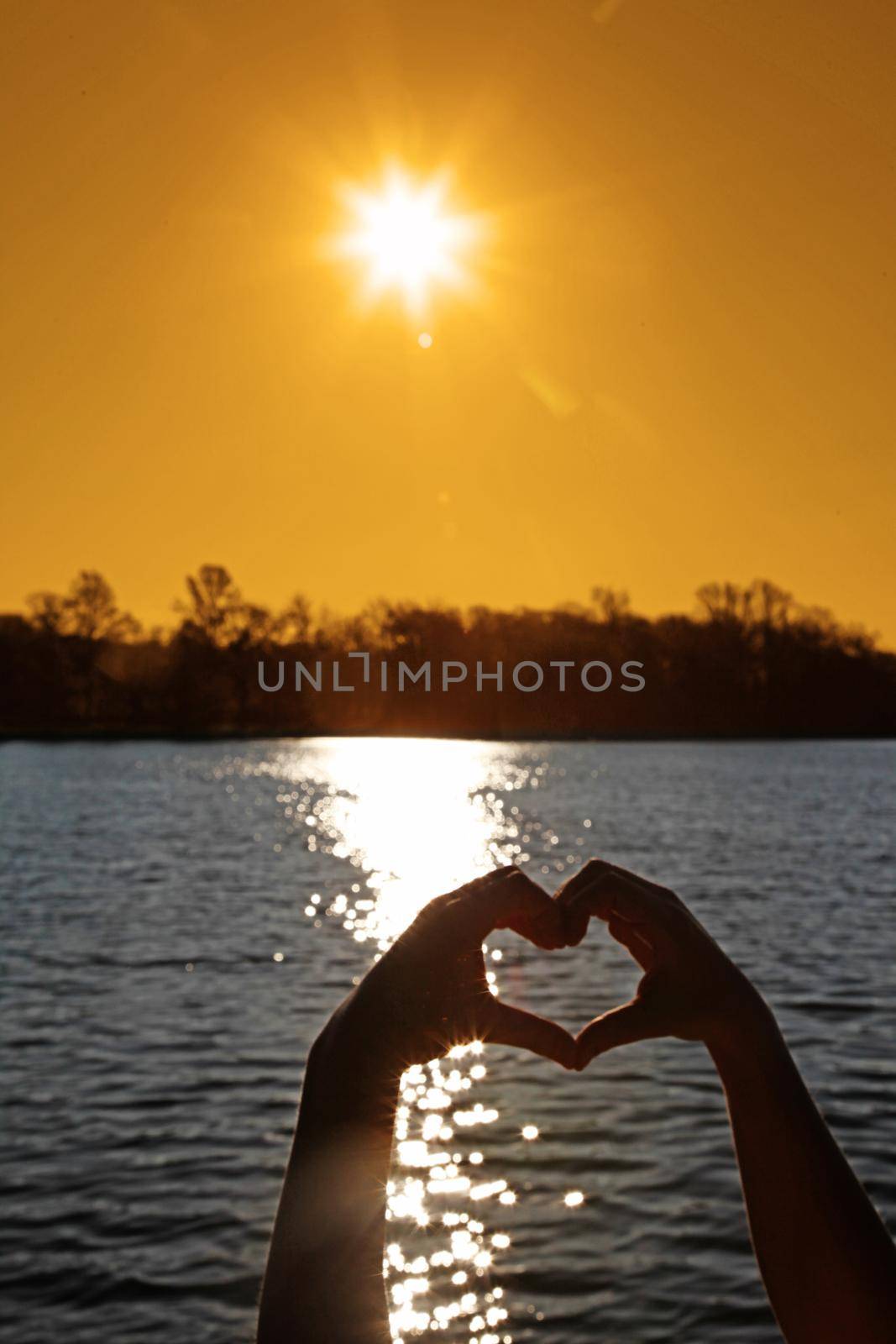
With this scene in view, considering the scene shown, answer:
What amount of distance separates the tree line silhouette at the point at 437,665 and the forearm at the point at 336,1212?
420 feet

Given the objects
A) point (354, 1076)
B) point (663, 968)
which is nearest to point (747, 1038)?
point (663, 968)

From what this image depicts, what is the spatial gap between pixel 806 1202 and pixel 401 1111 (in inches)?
650

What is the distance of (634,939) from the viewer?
148cm

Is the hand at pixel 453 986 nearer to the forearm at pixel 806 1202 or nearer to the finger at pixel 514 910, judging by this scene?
the finger at pixel 514 910

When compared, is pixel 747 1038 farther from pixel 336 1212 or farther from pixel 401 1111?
pixel 401 1111

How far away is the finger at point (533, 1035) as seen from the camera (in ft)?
4.42

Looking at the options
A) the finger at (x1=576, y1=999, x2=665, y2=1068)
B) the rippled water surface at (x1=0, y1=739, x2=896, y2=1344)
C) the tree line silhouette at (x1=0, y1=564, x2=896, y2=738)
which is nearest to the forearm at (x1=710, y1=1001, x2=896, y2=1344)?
the finger at (x1=576, y1=999, x2=665, y2=1068)

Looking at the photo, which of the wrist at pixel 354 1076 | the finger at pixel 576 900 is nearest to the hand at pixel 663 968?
the finger at pixel 576 900

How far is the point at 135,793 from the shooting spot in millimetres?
88938

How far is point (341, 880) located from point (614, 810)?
3193 centimetres

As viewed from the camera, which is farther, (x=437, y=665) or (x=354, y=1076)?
(x=437, y=665)

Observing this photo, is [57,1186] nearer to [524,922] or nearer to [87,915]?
[524,922]

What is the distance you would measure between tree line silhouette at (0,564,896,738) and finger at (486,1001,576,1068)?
420 ft

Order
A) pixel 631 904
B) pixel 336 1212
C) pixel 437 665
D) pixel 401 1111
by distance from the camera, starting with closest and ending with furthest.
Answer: pixel 336 1212
pixel 631 904
pixel 401 1111
pixel 437 665
